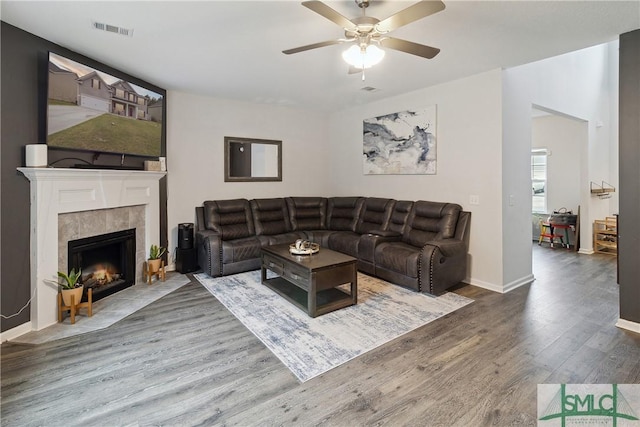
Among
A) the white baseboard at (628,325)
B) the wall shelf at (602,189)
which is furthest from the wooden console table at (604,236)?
the white baseboard at (628,325)

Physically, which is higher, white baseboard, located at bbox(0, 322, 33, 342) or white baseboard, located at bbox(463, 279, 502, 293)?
white baseboard, located at bbox(463, 279, 502, 293)

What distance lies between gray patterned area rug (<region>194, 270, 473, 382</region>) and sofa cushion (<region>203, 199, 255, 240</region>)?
932mm

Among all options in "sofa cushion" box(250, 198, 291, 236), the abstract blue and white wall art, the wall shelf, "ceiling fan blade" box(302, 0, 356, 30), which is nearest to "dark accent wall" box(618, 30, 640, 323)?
the abstract blue and white wall art

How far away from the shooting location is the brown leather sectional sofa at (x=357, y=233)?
388 centimetres

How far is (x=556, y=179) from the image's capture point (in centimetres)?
710

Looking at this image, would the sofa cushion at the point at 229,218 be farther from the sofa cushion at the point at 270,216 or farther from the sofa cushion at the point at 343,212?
the sofa cushion at the point at 343,212

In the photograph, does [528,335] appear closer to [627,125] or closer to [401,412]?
[401,412]

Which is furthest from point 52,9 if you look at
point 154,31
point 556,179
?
point 556,179

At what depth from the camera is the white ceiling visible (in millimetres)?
2471

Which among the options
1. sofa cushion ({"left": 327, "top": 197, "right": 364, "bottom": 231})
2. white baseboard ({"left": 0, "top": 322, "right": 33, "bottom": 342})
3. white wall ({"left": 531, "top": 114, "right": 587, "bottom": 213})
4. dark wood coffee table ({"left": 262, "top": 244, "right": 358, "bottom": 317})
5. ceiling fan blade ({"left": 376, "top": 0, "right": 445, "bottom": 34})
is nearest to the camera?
ceiling fan blade ({"left": 376, "top": 0, "right": 445, "bottom": 34})

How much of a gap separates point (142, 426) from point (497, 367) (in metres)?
2.33

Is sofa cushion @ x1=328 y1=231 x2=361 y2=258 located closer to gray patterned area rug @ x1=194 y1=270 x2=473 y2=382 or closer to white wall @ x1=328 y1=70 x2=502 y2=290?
gray patterned area rug @ x1=194 y1=270 x2=473 y2=382
